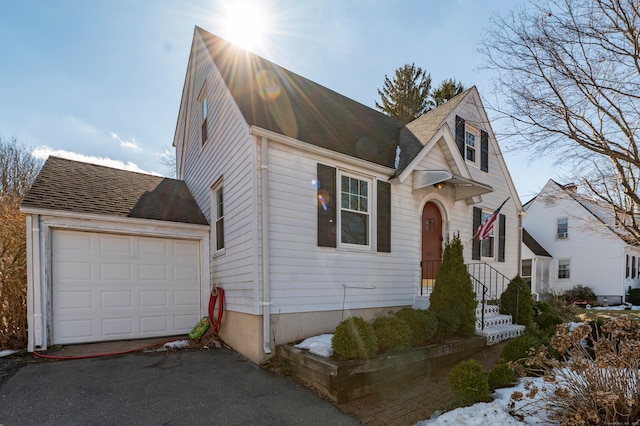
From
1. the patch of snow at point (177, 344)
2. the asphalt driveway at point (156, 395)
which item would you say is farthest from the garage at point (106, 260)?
the asphalt driveway at point (156, 395)

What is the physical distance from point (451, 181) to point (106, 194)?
8057mm

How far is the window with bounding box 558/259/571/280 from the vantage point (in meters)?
18.9

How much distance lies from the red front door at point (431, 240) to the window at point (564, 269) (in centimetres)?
1637

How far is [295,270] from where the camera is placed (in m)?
5.50

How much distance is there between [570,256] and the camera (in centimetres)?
1881

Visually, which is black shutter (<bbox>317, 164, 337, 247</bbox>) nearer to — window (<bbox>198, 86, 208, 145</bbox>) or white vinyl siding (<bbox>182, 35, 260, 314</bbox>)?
white vinyl siding (<bbox>182, 35, 260, 314</bbox>)

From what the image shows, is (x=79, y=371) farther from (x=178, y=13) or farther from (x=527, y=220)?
(x=527, y=220)

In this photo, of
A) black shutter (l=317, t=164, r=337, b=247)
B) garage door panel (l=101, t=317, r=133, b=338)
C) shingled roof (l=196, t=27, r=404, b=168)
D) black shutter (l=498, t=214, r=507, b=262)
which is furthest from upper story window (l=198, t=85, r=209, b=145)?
black shutter (l=498, t=214, r=507, b=262)

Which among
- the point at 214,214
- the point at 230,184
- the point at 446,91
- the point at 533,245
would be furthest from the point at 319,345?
the point at 446,91

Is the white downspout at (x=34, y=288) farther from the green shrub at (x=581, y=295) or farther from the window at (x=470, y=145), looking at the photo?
the green shrub at (x=581, y=295)

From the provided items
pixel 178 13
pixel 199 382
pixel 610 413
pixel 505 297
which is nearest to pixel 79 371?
pixel 199 382

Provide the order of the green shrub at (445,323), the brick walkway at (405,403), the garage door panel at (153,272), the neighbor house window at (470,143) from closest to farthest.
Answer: the brick walkway at (405,403) < the green shrub at (445,323) < the garage door panel at (153,272) < the neighbor house window at (470,143)

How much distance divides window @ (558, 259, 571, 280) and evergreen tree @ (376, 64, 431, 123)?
13251mm

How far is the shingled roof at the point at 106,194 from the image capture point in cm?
613
